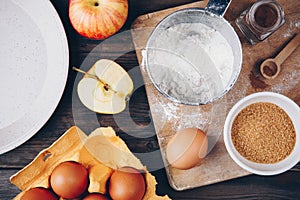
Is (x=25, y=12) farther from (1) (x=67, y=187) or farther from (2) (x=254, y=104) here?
(2) (x=254, y=104)

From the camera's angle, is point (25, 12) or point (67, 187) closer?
point (67, 187)

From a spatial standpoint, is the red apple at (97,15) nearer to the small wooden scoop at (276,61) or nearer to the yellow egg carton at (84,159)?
the yellow egg carton at (84,159)

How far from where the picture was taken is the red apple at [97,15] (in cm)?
98

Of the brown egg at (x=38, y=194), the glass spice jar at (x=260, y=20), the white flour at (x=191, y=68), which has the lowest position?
the brown egg at (x=38, y=194)

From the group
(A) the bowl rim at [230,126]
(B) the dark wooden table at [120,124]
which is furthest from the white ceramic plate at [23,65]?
(A) the bowl rim at [230,126]

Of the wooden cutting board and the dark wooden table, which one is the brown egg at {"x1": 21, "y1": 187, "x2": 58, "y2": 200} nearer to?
the dark wooden table

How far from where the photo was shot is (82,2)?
0.98 m

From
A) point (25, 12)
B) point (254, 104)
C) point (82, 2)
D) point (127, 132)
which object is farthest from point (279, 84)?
point (25, 12)

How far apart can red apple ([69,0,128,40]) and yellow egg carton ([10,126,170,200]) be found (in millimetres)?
219

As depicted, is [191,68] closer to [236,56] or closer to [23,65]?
[236,56]

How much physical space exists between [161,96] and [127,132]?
0.13 metres

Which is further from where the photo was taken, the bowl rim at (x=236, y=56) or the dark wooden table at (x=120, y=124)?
the dark wooden table at (x=120, y=124)

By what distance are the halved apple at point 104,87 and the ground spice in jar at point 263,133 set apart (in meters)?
0.26

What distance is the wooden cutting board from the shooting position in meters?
1.00
